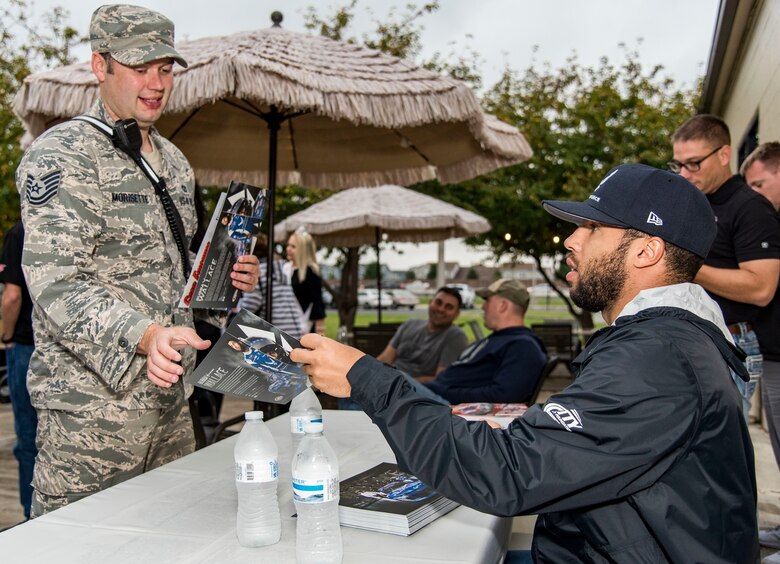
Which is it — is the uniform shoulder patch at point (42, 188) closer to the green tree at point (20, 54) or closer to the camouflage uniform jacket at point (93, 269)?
the camouflage uniform jacket at point (93, 269)

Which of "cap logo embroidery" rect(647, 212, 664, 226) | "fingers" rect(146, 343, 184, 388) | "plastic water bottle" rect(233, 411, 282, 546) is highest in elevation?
"cap logo embroidery" rect(647, 212, 664, 226)

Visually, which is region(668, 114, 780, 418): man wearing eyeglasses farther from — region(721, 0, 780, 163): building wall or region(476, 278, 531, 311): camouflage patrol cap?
region(721, 0, 780, 163): building wall

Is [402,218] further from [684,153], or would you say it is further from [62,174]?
[62,174]

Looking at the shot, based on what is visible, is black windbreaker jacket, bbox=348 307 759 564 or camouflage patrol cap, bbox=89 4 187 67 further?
camouflage patrol cap, bbox=89 4 187 67

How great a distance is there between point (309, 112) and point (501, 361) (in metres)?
2.01

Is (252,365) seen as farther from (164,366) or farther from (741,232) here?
(741,232)

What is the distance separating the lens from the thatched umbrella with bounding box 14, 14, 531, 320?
11.9ft

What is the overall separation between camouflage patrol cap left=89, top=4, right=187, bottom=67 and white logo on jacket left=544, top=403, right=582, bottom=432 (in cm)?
168

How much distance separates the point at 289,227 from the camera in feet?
32.5

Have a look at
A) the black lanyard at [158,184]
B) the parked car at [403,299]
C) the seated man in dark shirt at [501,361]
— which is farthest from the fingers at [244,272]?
the parked car at [403,299]

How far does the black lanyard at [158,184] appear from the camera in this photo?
7.39 ft

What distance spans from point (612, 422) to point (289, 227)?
8784 millimetres

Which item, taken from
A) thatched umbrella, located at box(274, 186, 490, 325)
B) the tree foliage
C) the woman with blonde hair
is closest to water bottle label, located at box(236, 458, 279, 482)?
the woman with blonde hair

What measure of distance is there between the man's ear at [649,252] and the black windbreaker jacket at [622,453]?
0.23 meters
